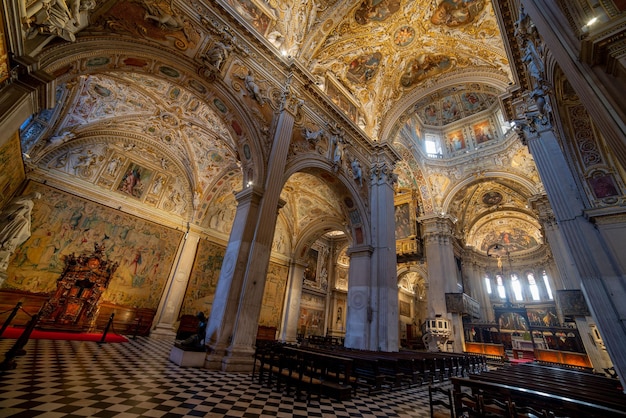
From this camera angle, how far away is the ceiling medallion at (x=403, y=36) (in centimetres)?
1047

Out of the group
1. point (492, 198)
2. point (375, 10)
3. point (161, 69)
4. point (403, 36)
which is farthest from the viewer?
point (492, 198)

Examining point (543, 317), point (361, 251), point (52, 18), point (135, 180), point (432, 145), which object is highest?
point (432, 145)

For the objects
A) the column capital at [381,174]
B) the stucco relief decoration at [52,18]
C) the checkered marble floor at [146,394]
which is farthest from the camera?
the column capital at [381,174]

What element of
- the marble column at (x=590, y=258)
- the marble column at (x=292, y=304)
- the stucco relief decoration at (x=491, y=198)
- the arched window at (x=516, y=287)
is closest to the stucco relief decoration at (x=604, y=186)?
the marble column at (x=590, y=258)

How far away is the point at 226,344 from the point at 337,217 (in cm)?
957

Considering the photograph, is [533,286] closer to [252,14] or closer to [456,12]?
[456,12]

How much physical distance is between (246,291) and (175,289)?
812 cm

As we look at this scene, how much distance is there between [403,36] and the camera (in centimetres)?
1068

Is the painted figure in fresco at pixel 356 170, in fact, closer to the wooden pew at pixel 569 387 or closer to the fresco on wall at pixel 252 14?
the fresco on wall at pixel 252 14

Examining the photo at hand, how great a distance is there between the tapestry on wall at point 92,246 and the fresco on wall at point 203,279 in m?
1.19

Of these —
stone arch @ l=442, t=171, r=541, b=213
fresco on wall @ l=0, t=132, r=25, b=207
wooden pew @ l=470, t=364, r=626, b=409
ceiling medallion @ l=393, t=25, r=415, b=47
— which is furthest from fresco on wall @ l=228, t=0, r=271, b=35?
stone arch @ l=442, t=171, r=541, b=213

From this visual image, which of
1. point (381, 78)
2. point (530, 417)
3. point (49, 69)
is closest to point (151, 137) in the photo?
point (49, 69)

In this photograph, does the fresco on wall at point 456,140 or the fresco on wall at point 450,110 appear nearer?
the fresco on wall at point 450,110

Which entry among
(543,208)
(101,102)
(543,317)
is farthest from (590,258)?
(543,317)
